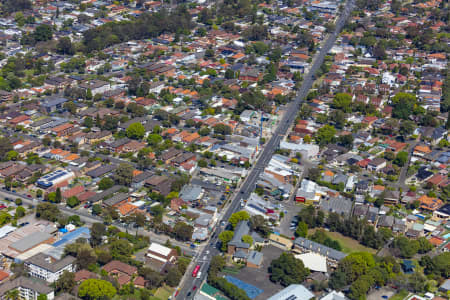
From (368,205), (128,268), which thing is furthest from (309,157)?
(128,268)

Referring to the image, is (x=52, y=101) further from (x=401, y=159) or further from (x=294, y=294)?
(x=294, y=294)

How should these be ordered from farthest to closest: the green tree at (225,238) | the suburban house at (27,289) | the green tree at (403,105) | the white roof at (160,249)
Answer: the green tree at (403,105) < the green tree at (225,238) < the white roof at (160,249) < the suburban house at (27,289)

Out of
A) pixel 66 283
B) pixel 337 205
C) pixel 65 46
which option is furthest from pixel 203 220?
pixel 65 46

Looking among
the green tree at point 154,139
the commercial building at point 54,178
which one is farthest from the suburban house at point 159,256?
the green tree at point 154,139

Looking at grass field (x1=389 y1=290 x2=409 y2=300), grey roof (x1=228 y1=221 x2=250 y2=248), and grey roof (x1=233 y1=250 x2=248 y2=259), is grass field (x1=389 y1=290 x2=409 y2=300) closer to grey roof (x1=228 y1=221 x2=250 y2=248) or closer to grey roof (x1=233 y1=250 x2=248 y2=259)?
grey roof (x1=233 y1=250 x2=248 y2=259)

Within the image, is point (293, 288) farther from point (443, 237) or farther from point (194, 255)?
point (443, 237)

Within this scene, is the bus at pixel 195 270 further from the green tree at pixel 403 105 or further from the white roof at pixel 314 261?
the green tree at pixel 403 105

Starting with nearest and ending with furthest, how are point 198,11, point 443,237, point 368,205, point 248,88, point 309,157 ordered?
point 443,237, point 368,205, point 309,157, point 248,88, point 198,11
